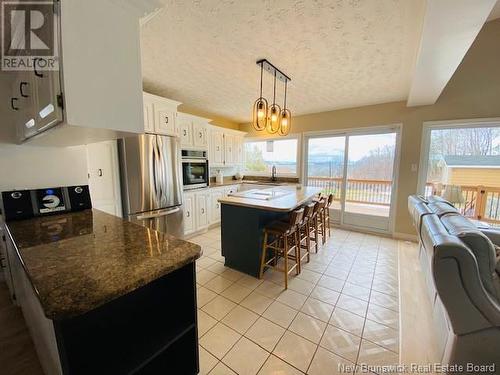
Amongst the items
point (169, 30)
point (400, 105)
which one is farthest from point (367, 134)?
point (169, 30)

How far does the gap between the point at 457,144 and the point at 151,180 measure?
4.78 m

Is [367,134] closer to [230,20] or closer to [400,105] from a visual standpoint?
[400,105]

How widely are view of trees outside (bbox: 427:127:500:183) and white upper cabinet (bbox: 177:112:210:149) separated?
13.4 feet

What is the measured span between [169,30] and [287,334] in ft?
9.23

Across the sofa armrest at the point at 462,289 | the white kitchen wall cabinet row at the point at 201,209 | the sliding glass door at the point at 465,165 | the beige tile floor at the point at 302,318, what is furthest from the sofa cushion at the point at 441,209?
the white kitchen wall cabinet row at the point at 201,209

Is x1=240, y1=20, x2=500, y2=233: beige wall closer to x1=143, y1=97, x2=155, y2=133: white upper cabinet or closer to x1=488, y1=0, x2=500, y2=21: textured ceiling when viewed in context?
x1=488, y1=0, x2=500, y2=21: textured ceiling

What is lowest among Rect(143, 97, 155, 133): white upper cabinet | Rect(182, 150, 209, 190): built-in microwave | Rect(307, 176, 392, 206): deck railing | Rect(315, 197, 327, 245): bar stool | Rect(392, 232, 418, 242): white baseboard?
Rect(392, 232, 418, 242): white baseboard

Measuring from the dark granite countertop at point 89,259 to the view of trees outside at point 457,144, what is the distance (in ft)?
14.1

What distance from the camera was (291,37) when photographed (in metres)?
1.91

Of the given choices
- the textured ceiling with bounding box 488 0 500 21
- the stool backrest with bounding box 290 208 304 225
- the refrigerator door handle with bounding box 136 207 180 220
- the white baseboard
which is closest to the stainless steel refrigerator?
the refrigerator door handle with bounding box 136 207 180 220

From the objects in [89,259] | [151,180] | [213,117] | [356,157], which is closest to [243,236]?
[151,180]

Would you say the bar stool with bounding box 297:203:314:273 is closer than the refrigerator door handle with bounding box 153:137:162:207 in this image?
Yes

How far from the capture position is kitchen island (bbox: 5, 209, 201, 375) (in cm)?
69

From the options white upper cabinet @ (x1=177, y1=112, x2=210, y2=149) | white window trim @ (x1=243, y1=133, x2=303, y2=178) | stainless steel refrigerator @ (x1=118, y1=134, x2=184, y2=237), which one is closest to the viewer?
stainless steel refrigerator @ (x1=118, y1=134, x2=184, y2=237)
